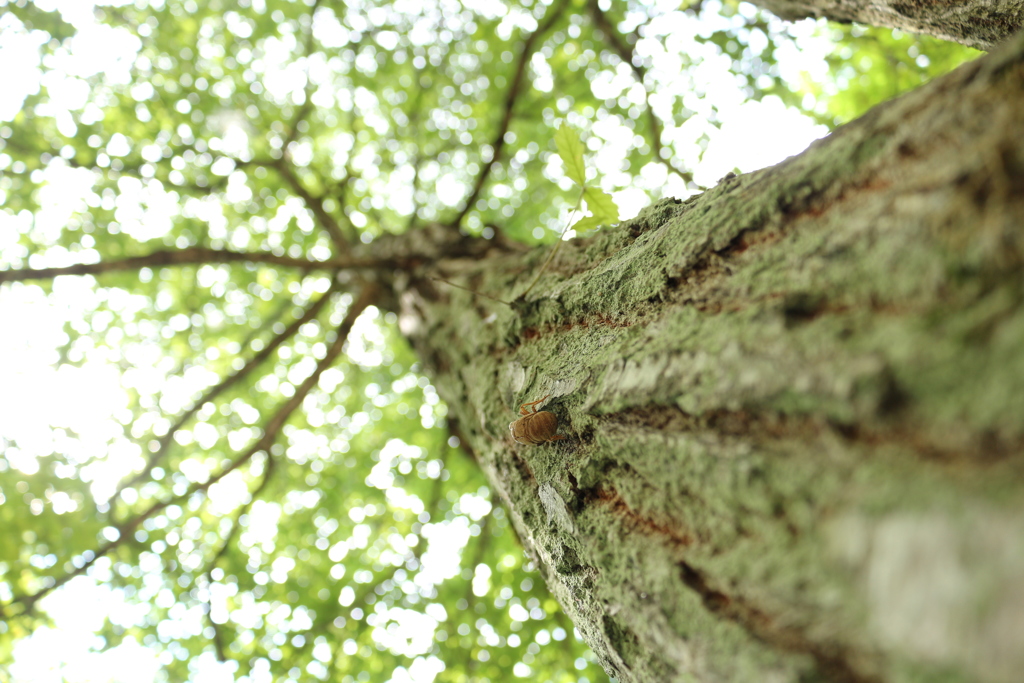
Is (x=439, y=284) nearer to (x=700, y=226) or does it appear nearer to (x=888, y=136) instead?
(x=700, y=226)

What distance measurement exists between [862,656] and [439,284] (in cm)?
217

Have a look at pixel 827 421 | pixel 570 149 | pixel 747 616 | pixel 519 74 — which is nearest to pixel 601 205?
pixel 570 149

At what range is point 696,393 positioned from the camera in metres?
0.82

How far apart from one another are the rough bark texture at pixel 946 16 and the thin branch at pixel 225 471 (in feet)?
9.25

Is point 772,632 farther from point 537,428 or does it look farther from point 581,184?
point 581,184

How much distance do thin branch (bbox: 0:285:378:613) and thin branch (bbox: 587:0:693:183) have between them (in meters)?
2.40

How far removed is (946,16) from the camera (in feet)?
5.25

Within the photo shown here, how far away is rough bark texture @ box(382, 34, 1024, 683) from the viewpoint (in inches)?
21.3

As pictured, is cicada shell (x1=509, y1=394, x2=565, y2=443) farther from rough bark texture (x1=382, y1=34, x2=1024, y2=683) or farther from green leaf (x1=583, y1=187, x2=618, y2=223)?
green leaf (x1=583, y1=187, x2=618, y2=223)

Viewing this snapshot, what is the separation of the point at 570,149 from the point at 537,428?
0.75 metres

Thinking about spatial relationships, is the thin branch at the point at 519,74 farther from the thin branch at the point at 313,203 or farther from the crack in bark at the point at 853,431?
the crack in bark at the point at 853,431

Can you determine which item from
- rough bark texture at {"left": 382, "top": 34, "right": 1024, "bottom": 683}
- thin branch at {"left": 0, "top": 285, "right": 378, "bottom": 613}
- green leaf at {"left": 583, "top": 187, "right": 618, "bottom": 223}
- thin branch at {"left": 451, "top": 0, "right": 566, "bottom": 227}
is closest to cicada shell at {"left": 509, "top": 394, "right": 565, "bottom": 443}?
rough bark texture at {"left": 382, "top": 34, "right": 1024, "bottom": 683}

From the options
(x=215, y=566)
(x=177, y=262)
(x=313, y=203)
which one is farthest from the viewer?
(x=313, y=203)

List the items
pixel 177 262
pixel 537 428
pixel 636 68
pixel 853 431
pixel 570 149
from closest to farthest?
pixel 853 431 → pixel 537 428 → pixel 570 149 → pixel 177 262 → pixel 636 68
